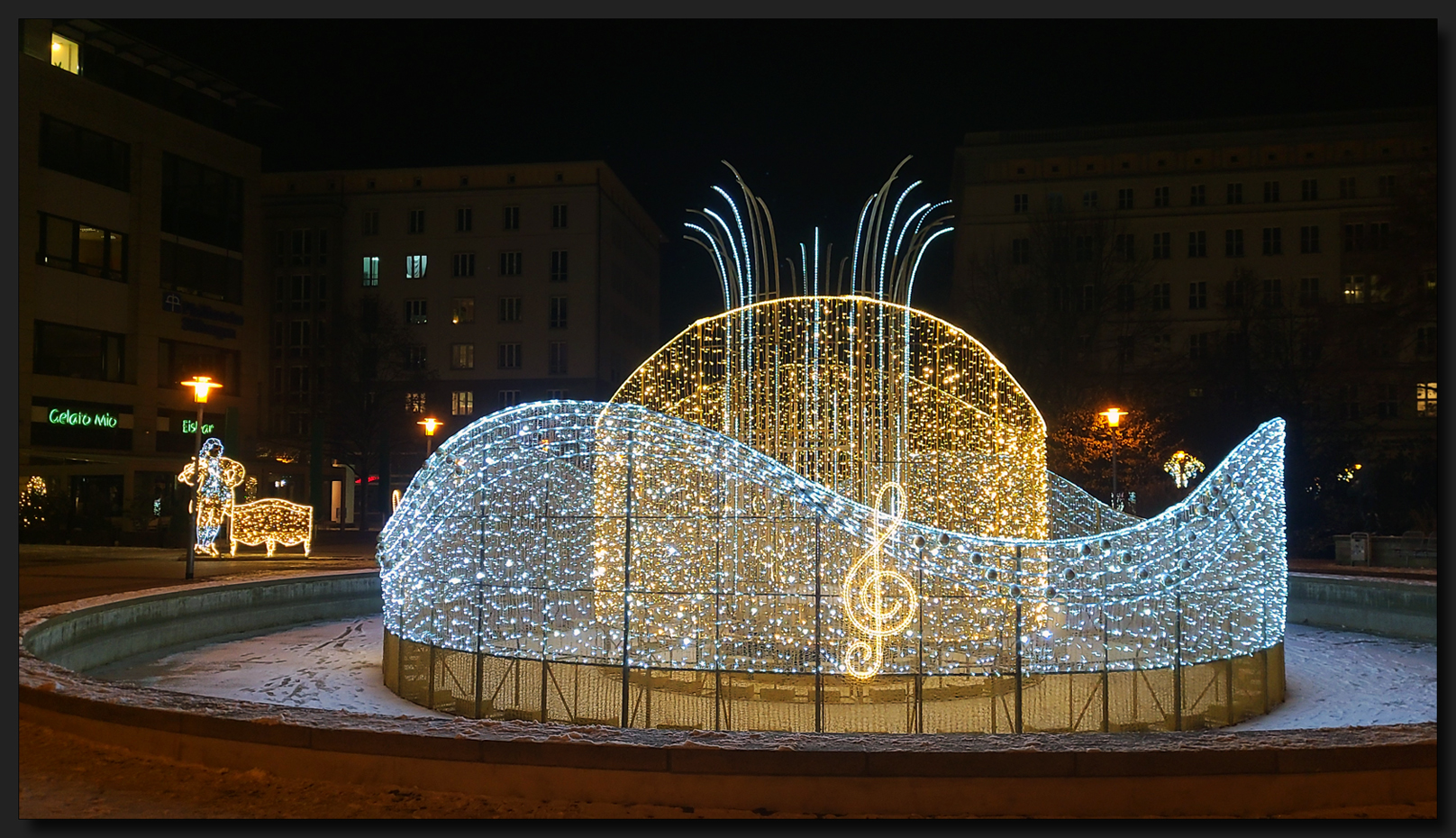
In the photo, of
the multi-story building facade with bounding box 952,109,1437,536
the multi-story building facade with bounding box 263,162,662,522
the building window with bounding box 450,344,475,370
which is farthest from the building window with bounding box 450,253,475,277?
the multi-story building facade with bounding box 952,109,1437,536

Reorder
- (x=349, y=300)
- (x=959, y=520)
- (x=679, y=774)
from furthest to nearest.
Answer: (x=349, y=300) < (x=959, y=520) < (x=679, y=774)

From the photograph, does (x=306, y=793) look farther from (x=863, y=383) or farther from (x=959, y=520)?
(x=959, y=520)

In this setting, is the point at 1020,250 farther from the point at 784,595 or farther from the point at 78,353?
the point at 784,595

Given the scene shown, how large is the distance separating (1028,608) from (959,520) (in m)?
4.29

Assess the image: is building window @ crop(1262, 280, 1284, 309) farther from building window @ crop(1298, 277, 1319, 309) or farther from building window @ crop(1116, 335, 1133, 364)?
building window @ crop(1116, 335, 1133, 364)

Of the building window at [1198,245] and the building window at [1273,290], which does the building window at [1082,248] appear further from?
the building window at [1198,245]

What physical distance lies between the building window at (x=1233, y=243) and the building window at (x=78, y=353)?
139ft

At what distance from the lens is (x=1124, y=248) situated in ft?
156

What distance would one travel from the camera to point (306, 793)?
6293mm

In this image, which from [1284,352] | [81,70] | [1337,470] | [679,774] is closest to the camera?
[679,774]

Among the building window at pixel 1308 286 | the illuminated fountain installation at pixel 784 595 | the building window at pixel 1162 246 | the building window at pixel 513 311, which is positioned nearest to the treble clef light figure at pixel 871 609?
the illuminated fountain installation at pixel 784 595

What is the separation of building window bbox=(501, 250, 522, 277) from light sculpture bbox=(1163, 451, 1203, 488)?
105 ft

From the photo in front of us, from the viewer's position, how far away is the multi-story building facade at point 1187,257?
1355 inches

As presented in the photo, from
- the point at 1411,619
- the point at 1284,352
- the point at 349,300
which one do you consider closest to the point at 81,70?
the point at 349,300
